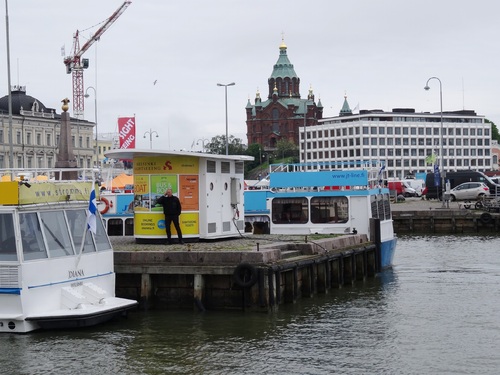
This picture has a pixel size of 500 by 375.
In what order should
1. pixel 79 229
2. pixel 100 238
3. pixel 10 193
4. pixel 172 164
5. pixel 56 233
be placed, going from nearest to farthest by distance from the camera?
1. pixel 10 193
2. pixel 56 233
3. pixel 79 229
4. pixel 100 238
5. pixel 172 164

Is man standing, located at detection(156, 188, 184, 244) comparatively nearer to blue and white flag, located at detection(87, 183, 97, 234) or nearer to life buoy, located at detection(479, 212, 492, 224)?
blue and white flag, located at detection(87, 183, 97, 234)

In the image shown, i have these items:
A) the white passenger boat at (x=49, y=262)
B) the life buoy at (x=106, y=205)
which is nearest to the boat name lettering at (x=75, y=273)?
the white passenger boat at (x=49, y=262)

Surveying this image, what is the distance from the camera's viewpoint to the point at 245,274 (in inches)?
997

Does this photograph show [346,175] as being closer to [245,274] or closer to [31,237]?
[245,274]

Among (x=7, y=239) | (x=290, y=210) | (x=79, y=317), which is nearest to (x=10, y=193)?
(x=7, y=239)

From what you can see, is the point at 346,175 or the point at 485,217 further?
the point at 485,217

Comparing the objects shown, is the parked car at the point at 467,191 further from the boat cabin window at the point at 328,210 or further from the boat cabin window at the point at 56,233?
the boat cabin window at the point at 56,233

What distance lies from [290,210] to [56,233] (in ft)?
50.9

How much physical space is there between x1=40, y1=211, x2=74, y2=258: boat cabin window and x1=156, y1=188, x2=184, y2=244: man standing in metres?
4.83

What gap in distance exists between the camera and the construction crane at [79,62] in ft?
471

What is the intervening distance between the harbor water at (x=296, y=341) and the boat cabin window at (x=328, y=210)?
7189mm

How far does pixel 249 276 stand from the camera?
2534 cm

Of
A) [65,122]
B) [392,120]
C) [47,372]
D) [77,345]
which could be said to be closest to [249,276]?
[77,345]

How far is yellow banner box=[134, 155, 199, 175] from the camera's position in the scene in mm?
29453
